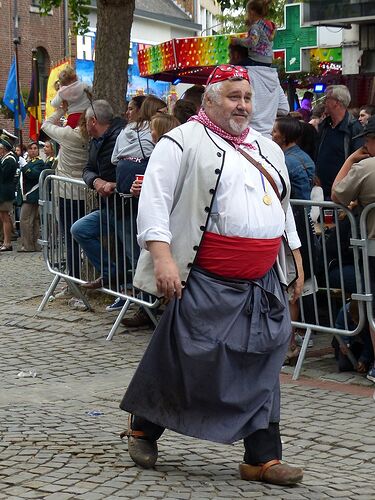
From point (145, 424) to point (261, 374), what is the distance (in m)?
0.65

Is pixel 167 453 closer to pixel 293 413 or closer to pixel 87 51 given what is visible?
pixel 293 413

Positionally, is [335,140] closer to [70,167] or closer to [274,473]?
[70,167]

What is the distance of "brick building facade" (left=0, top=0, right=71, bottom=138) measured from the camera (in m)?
44.8

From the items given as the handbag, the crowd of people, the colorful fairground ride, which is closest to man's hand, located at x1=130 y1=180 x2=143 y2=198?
the handbag

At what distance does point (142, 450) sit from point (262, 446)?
1.95 ft

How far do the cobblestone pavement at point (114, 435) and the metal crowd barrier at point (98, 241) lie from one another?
0.46 m

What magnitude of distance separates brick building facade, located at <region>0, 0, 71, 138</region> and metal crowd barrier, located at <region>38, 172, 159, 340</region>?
34047 millimetres

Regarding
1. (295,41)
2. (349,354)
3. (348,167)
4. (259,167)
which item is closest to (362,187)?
(348,167)

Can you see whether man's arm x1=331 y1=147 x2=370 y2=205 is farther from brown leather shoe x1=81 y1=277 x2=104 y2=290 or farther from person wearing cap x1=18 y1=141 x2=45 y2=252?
person wearing cap x1=18 y1=141 x2=45 y2=252

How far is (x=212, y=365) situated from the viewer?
205 inches

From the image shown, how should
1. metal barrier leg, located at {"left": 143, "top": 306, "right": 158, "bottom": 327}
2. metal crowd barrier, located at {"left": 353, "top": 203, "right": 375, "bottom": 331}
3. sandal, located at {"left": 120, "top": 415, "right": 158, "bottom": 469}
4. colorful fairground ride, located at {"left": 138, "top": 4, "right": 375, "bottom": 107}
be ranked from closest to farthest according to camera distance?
sandal, located at {"left": 120, "top": 415, "right": 158, "bottom": 469}
metal crowd barrier, located at {"left": 353, "top": 203, "right": 375, "bottom": 331}
metal barrier leg, located at {"left": 143, "top": 306, "right": 158, "bottom": 327}
colorful fairground ride, located at {"left": 138, "top": 4, "right": 375, "bottom": 107}

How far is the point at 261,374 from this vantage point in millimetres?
5312

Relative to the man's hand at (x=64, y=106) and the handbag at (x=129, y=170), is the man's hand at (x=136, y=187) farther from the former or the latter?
the man's hand at (x=64, y=106)

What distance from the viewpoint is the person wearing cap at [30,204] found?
18531 millimetres
